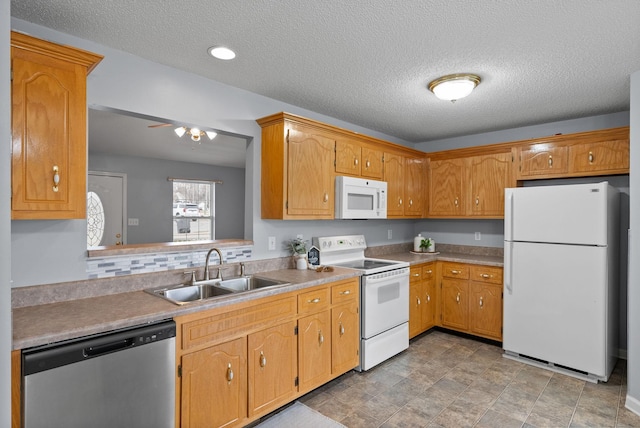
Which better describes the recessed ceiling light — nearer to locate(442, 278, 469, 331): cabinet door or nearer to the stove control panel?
the stove control panel

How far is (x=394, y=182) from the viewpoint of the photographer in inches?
160

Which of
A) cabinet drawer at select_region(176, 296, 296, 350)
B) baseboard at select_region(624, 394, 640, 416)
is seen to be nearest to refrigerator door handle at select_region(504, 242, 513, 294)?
baseboard at select_region(624, 394, 640, 416)

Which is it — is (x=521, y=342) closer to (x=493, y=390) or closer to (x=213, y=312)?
(x=493, y=390)

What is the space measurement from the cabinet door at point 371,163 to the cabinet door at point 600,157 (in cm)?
187

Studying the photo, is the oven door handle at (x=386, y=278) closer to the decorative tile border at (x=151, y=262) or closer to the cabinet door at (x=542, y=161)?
the decorative tile border at (x=151, y=262)

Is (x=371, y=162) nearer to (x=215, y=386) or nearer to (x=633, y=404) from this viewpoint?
(x=215, y=386)

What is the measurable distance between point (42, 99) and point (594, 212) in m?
3.85

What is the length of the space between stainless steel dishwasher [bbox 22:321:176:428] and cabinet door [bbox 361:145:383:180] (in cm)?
243

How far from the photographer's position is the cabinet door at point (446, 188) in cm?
429

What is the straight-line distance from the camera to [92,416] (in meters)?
1.57

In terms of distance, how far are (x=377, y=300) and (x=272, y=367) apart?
3.99ft

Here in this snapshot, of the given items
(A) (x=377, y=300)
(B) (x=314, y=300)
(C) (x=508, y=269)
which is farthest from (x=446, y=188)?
(B) (x=314, y=300)

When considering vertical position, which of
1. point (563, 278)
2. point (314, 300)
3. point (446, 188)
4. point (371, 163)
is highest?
point (371, 163)

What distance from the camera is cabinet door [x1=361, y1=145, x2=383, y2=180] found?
3.63 m
